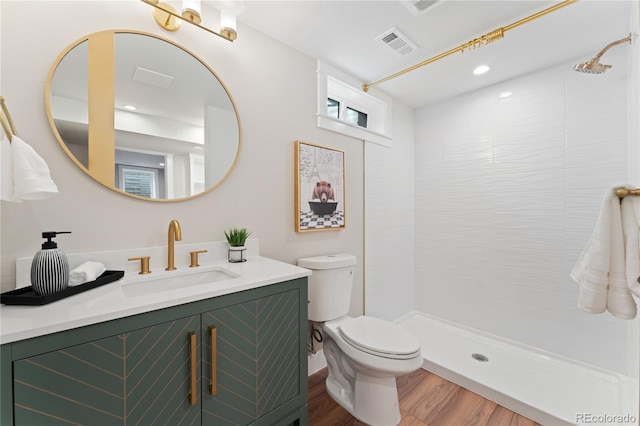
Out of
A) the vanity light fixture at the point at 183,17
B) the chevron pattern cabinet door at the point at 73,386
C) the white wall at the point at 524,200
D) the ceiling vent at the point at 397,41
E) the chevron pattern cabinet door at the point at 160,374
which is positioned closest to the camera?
the chevron pattern cabinet door at the point at 73,386

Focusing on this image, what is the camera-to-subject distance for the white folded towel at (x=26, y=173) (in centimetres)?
81

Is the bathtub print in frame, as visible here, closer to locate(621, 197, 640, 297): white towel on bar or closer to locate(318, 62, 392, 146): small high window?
locate(318, 62, 392, 146): small high window

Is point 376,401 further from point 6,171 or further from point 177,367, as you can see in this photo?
point 6,171

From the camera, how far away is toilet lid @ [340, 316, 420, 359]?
132 centimetres

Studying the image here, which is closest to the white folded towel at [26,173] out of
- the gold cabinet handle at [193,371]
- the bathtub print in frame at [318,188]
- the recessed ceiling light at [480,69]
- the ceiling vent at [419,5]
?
the gold cabinet handle at [193,371]

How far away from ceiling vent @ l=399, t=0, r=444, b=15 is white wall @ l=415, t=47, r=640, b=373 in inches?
49.1

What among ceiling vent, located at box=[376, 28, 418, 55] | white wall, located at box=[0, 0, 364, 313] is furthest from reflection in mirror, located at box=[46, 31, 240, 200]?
ceiling vent, located at box=[376, 28, 418, 55]

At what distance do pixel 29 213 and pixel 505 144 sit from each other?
118 inches

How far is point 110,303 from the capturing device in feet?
2.64

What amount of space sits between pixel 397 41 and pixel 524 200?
1592 millimetres

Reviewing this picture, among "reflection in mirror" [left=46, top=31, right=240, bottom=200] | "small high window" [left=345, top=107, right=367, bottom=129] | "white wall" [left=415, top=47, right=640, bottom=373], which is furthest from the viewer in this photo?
"small high window" [left=345, top=107, right=367, bottom=129]

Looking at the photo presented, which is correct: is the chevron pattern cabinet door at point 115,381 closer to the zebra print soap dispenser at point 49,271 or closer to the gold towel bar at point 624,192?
the zebra print soap dispenser at point 49,271

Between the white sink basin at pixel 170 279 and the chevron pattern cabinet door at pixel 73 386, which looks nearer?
the chevron pattern cabinet door at pixel 73 386

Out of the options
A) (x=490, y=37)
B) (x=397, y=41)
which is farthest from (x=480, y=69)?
(x=397, y=41)
